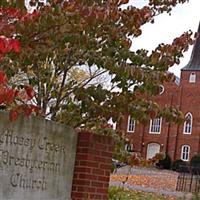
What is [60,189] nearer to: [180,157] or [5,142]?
[5,142]

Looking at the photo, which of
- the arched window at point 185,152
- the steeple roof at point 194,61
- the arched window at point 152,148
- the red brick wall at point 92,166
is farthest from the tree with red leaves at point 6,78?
the steeple roof at point 194,61

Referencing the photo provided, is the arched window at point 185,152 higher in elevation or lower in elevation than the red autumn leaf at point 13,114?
higher

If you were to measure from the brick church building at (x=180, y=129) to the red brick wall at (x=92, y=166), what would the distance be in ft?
166

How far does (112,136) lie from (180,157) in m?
51.2

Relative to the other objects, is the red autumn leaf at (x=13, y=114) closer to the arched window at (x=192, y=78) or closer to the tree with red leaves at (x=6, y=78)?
the tree with red leaves at (x=6, y=78)

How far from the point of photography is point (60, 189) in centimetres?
859

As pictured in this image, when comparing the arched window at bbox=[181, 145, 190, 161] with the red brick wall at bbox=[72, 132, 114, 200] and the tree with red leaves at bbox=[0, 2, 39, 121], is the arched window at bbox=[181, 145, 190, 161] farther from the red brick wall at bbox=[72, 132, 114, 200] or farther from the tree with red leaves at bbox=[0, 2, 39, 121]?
the tree with red leaves at bbox=[0, 2, 39, 121]

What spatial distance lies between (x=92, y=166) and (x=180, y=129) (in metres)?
52.5

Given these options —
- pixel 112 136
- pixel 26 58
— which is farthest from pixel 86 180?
pixel 26 58

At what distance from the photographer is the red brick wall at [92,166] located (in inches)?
351

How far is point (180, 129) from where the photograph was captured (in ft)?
200

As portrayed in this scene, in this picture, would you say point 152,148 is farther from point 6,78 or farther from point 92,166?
point 6,78

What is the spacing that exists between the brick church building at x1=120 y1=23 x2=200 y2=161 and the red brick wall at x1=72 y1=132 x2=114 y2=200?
50461 mm

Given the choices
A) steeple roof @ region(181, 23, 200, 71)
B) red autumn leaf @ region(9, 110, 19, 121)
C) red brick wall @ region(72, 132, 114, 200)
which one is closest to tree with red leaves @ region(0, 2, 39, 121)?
red autumn leaf @ region(9, 110, 19, 121)
